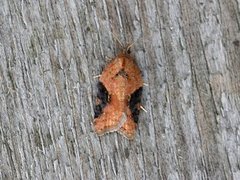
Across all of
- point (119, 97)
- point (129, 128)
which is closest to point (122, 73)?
point (119, 97)

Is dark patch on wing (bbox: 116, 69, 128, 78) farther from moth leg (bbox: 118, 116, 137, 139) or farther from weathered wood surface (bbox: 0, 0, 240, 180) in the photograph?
moth leg (bbox: 118, 116, 137, 139)

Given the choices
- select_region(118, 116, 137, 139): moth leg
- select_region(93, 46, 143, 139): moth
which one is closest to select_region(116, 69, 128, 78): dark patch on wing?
select_region(93, 46, 143, 139): moth

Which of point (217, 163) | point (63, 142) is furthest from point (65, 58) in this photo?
point (217, 163)

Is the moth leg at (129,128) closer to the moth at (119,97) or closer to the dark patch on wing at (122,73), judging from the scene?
the moth at (119,97)

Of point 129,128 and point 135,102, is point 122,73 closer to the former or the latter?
Result: point 135,102

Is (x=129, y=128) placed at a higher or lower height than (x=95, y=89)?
lower

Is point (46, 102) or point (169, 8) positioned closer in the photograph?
point (169, 8)

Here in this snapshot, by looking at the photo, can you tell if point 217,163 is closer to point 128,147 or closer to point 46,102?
point 128,147
